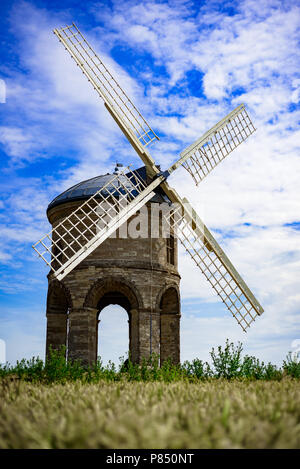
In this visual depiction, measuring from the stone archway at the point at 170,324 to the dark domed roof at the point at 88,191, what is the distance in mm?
4206

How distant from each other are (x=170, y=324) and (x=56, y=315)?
16.4ft

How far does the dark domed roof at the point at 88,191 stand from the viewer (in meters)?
17.4


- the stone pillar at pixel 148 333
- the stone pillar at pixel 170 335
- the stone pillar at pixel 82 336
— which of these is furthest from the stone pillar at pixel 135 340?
the stone pillar at pixel 170 335

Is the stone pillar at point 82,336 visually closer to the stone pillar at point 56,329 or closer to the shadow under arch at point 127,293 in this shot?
the shadow under arch at point 127,293

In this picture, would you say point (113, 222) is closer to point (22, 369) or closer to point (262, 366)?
point (22, 369)

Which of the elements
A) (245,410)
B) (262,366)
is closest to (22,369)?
(262,366)

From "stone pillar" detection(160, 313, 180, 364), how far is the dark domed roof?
210 inches

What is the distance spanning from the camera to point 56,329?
1897cm

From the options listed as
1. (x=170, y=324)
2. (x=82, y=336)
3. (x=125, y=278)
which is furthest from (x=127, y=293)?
(x=170, y=324)

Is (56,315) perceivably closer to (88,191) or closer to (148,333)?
(148,333)

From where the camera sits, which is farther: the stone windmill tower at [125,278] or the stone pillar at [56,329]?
the stone pillar at [56,329]

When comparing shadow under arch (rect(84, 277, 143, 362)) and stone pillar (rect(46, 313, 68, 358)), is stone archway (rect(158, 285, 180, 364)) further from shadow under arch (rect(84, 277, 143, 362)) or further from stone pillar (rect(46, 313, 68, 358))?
stone pillar (rect(46, 313, 68, 358))

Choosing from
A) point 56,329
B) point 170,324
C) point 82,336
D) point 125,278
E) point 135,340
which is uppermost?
point 125,278

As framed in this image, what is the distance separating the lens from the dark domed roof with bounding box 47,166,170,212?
1738cm
